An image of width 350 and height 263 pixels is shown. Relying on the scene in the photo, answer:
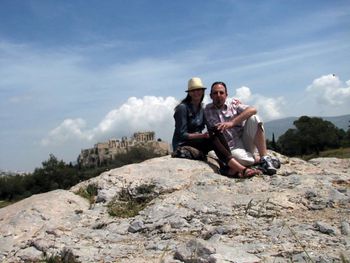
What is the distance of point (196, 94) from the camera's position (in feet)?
31.7

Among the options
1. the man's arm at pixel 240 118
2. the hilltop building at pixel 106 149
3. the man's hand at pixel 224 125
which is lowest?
the hilltop building at pixel 106 149

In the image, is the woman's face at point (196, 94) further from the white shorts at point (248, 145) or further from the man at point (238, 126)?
the white shorts at point (248, 145)

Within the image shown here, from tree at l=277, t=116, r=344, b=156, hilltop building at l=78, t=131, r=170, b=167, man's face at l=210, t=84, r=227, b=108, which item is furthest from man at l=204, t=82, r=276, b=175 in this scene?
hilltop building at l=78, t=131, r=170, b=167

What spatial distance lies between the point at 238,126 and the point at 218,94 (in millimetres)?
816

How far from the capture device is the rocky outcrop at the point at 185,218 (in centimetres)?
532

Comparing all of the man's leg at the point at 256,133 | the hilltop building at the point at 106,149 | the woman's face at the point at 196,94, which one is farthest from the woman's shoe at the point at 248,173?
the hilltop building at the point at 106,149

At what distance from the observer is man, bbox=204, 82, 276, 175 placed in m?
9.14

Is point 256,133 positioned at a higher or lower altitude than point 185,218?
higher

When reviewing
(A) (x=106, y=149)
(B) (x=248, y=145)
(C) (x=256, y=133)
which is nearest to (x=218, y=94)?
(C) (x=256, y=133)

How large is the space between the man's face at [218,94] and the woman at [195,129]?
29 cm

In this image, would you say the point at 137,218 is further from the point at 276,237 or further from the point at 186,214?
the point at 276,237

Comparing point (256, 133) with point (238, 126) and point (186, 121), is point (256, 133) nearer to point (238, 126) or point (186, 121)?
point (238, 126)

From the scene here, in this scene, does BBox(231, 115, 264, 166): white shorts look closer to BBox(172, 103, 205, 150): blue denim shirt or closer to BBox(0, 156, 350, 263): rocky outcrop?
BBox(0, 156, 350, 263): rocky outcrop

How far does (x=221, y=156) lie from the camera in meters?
9.14
